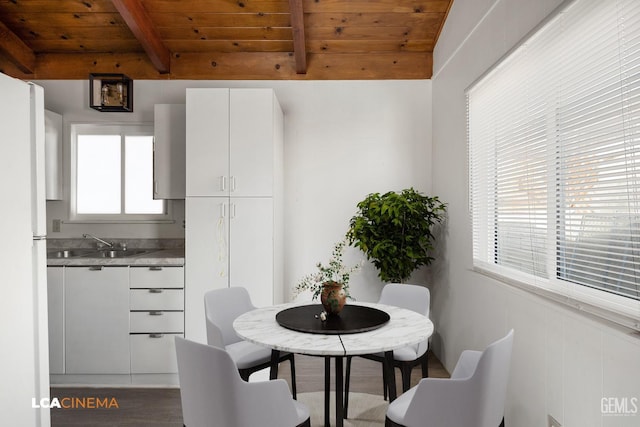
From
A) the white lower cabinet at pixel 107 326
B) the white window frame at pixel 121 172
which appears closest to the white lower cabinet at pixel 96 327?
the white lower cabinet at pixel 107 326

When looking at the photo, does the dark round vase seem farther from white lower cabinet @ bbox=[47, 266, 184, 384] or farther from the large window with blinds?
white lower cabinet @ bbox=[47, 266, 184, 384]

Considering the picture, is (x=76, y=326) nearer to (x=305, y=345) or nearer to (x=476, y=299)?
(x=305, y=345)

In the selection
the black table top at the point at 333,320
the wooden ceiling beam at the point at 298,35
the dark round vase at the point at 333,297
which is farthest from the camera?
the wooden ceiling beam at the point at 298,35

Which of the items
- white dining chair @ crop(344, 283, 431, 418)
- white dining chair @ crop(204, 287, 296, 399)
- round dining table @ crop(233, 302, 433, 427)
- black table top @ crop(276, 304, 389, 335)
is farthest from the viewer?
white dining chair @ crop(344, 283, 431, 418)

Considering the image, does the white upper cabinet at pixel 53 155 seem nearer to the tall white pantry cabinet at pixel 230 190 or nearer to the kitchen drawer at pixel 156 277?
the kitchen drawer at pixel 156 277

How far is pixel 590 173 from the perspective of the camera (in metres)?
1.59

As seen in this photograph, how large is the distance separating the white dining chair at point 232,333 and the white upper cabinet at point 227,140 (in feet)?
3.15

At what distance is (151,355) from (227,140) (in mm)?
1806

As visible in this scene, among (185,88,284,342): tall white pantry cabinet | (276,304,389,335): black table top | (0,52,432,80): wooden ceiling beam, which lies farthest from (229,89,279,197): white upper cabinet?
(276,304,389,335): black table top

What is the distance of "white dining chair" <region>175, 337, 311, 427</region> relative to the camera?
1.41 meters

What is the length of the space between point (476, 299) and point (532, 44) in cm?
160

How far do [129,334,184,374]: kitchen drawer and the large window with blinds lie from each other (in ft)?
Answer: 8.19

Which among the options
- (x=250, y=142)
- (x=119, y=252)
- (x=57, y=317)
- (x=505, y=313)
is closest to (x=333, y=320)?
(x=505, y=313)

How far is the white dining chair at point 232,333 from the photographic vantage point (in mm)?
2181
